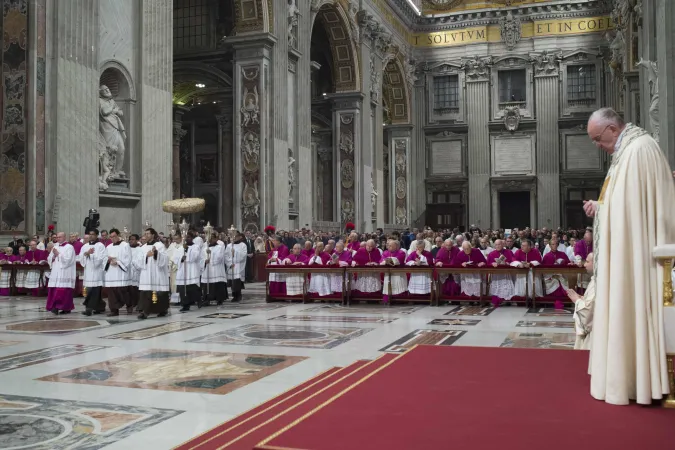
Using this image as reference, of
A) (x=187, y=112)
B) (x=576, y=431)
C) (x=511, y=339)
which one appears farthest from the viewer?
(x=187, y=112)

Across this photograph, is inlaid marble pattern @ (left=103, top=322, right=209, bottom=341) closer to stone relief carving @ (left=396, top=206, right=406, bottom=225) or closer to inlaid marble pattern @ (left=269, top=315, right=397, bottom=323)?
inlaid marble pattern @ (left=269, top=315, right=397, bottom=323)

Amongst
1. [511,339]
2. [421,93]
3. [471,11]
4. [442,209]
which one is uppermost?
[471,11]

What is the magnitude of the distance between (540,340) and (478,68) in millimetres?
28220

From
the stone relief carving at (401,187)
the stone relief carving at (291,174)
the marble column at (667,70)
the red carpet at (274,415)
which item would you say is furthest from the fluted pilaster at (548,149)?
the red carpet at (274,415)

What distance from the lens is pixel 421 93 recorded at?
35.7 meters

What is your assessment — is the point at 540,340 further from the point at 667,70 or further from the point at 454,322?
the point at 667,70

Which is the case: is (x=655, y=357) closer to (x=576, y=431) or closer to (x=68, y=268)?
(x=576, y=431)

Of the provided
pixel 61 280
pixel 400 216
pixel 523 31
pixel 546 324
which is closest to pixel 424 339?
pixel 546 324

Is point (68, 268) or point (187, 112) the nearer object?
point (68, 268)

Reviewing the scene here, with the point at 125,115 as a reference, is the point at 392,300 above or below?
below

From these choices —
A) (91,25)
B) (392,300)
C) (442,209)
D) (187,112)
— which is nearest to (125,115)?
(91,25)

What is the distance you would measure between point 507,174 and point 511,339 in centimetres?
2722

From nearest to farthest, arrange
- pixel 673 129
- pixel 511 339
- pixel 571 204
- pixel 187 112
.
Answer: pixel 511 339, pixel 673 129, pixel 187 112, pixel 571 204

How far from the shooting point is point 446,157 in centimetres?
3553
